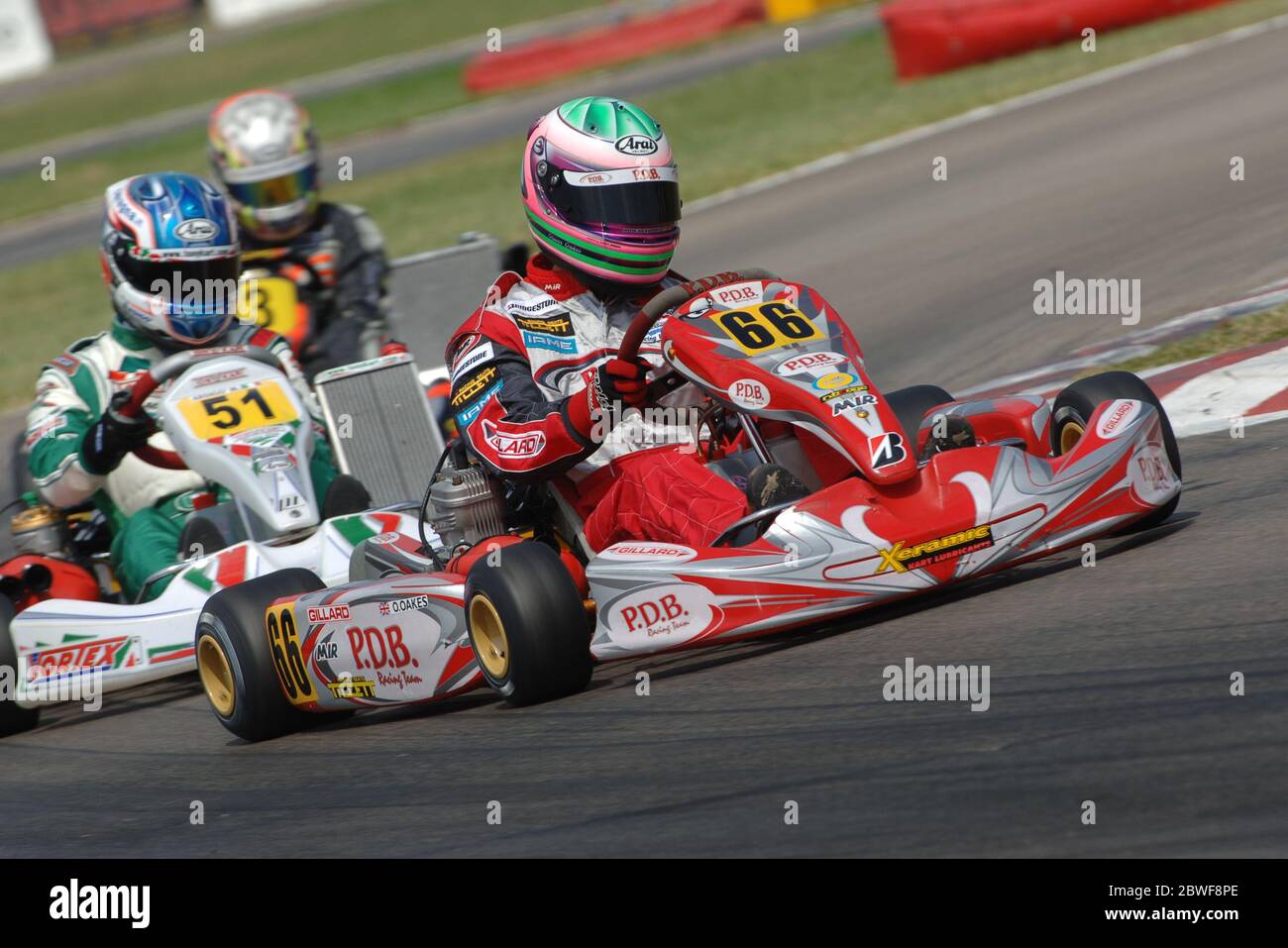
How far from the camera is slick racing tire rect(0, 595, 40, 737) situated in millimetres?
5438

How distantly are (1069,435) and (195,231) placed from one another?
312 cm

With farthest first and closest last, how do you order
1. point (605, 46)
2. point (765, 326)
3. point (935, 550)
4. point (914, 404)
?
1. point (605, 46)
2. point (914, 404)
3. point (765, 326)
4. point (935, 550)

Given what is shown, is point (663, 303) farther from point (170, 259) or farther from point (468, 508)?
point (170, 259)

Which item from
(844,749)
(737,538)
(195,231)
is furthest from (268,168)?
(844,749)

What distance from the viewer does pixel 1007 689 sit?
356 centimetres

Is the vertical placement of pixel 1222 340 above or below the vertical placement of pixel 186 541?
above

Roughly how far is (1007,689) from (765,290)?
1361 mm

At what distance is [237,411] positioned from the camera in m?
5.83

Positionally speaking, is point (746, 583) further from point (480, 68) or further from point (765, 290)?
point (480, 68)

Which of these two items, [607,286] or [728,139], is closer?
[607,286]

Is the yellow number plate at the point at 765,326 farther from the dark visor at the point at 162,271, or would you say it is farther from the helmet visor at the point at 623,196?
the dark visor at the point at 162,271

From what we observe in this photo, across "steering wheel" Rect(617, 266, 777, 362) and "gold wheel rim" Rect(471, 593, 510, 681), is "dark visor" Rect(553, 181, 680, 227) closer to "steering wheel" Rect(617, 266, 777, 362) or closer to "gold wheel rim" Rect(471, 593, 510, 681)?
"steering wheel" Rect(617, 266, 777, 362)
